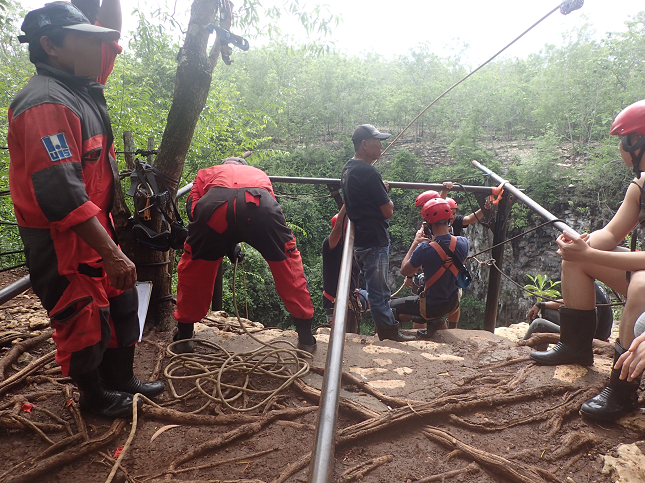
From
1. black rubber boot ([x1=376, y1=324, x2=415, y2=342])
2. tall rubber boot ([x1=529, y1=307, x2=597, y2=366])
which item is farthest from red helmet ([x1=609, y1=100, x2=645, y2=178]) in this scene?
black rubber boot ([x1=376, y1=324, x2=415, y2=342])

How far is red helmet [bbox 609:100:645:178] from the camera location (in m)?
1.88

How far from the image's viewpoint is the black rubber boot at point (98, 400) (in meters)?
1.72

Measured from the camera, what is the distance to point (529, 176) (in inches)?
755

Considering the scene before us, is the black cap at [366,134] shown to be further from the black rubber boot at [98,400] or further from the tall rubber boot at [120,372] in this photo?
the black rubber boot at [98,400]

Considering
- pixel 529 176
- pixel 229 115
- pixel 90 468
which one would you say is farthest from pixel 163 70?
pixel 90 468

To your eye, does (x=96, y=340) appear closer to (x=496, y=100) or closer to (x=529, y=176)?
(x=529, y=176)

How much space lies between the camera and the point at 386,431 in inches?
62.2

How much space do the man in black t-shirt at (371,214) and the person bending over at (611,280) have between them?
1511 mm

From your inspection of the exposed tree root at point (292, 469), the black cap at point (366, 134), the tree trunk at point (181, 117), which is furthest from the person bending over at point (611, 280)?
the tree trunk at point (181, 117)

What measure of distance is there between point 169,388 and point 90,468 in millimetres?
628

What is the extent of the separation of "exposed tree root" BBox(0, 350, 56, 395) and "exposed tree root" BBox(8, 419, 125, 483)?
2.15ft

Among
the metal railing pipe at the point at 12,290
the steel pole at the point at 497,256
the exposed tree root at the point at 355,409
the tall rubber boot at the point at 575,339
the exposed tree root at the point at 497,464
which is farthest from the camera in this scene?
the steel pole at the point at 497,256

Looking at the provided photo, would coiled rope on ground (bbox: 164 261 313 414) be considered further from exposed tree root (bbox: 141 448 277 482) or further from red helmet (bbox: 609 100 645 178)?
red helmet (bbox: 609 100 645 178)

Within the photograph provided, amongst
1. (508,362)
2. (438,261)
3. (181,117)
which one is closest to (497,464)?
(508,362)
